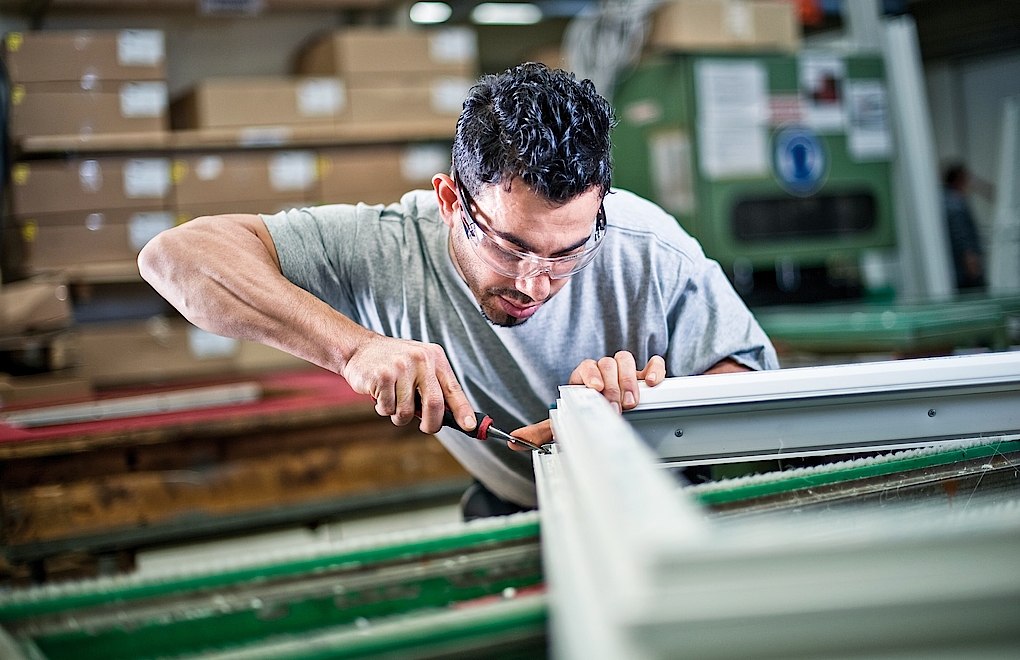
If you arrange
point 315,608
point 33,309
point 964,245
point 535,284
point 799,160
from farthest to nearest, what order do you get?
point 964,245 < point 799,160 < point 33,309 < point 535,284 < point 315,608

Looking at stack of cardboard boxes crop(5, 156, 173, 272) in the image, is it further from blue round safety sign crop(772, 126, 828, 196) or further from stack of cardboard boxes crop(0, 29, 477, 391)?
blue round safety sign crop(772, 126, 828, 196)

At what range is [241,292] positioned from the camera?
1.32m

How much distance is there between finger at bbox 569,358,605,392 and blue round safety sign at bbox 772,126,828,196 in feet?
7.63

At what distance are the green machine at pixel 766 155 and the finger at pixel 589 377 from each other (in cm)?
211

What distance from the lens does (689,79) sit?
3.13m

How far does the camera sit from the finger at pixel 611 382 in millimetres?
1079

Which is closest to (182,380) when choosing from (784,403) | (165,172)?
(165,172)

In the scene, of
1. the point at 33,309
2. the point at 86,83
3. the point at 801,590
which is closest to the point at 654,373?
the point at 801,590

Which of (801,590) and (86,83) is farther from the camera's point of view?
(86,83)

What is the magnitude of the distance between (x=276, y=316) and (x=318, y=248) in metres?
0.17

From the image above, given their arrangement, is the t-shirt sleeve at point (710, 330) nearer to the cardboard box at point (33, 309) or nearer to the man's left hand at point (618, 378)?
the man's left hand at point (618, 378)

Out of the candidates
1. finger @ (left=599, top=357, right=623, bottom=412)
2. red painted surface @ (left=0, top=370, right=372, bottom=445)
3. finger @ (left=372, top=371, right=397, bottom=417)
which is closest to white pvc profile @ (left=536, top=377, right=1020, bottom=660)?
finger @ (left=599, top=357, right=623, bottom=412)

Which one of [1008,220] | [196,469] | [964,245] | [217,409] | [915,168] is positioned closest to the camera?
[196,469]

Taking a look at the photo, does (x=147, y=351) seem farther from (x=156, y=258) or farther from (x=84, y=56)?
(x=156, y=258)
